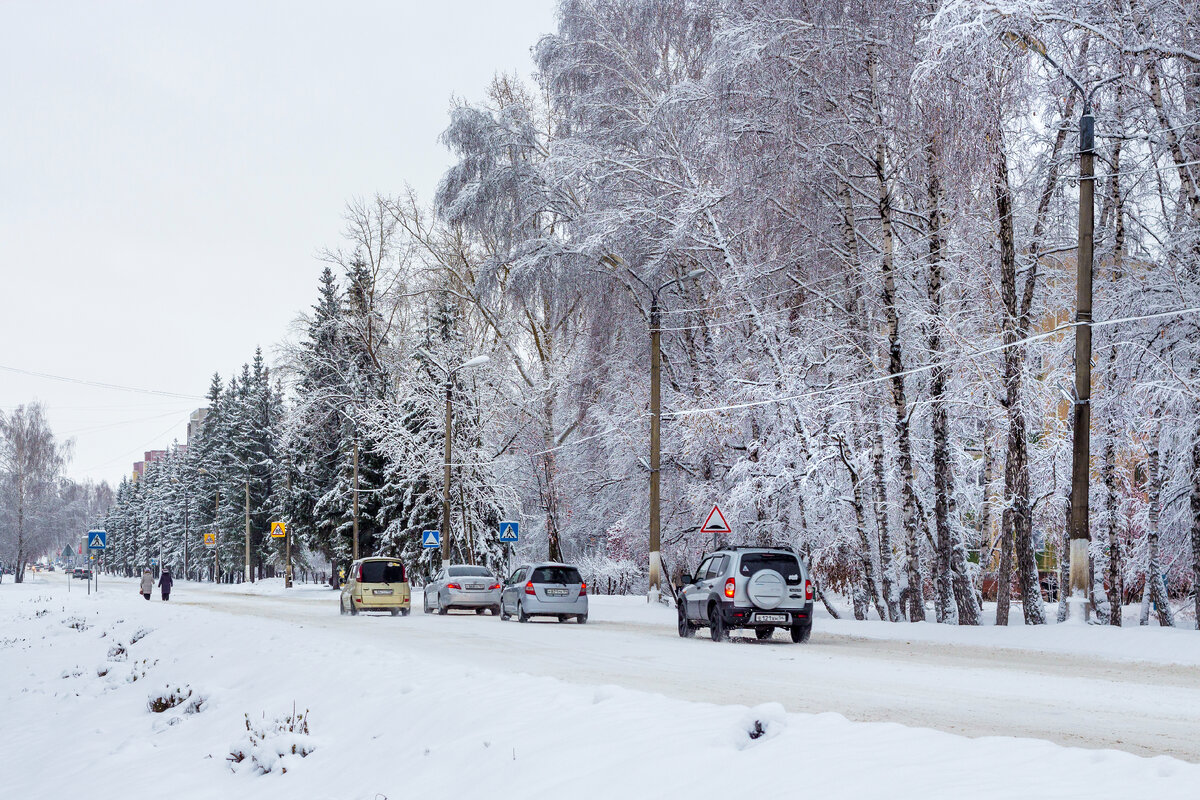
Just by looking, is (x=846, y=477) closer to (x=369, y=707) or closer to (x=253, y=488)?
(x=369, y=707)

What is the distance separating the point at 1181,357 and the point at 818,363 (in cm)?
896

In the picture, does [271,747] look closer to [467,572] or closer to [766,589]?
[766,589]

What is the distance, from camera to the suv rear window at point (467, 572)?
116 feet

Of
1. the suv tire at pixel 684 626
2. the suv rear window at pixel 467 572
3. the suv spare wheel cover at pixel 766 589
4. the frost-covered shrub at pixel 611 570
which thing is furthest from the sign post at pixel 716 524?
the frost-covered shrub at pixel 611 570

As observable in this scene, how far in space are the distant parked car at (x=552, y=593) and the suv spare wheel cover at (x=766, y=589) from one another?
9.14 metres

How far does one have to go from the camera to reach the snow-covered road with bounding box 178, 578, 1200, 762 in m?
9.93

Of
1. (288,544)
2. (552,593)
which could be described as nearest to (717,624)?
(552,593)

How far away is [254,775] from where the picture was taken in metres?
12.1

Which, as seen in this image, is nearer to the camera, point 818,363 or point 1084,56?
point 1084,56

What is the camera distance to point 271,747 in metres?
12.1

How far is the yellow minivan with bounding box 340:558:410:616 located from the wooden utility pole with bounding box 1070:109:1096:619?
21.5m

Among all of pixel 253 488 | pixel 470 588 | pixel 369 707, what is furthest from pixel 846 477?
pixel 253 488

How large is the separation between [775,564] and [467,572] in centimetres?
1603

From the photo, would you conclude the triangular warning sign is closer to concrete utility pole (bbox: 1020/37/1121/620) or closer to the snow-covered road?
the snow-covered road
